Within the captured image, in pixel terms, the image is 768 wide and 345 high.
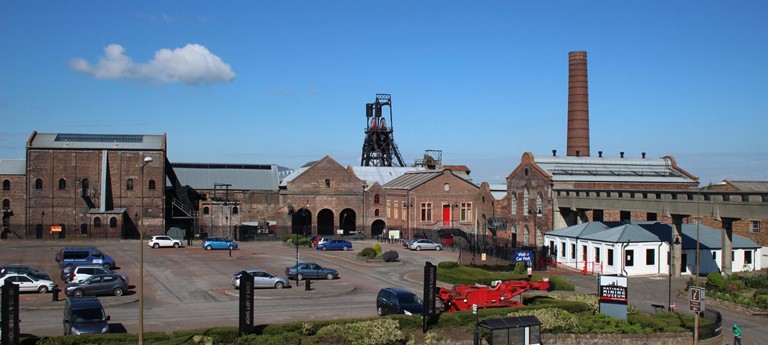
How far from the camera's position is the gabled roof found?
8012cm

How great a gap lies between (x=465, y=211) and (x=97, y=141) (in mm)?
38154

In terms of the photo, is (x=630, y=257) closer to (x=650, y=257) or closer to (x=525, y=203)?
(x=650, y=257)

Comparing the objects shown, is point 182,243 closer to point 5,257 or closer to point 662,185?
point 5,257

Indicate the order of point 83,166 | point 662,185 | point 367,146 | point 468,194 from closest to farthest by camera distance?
point 662,185 → point 83,166 → point 468,194 → point 367,146

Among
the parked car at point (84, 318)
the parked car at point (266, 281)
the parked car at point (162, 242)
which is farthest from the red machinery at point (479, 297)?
the parked car at point (162, 242)

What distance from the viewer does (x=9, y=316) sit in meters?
23.7

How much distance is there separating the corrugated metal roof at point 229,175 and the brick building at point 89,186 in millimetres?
13502

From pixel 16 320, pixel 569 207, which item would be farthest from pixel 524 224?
pixel 16 320

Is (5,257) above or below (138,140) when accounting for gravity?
below

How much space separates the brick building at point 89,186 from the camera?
75.1m

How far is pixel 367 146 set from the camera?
114 meters

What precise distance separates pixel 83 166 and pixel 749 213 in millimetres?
59931

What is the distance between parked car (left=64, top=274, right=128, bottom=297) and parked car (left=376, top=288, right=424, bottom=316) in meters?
13.6

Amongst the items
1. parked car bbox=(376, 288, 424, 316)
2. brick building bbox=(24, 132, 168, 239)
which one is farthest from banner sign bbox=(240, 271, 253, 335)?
brick building bbox=(24, 132, 168, 239)
